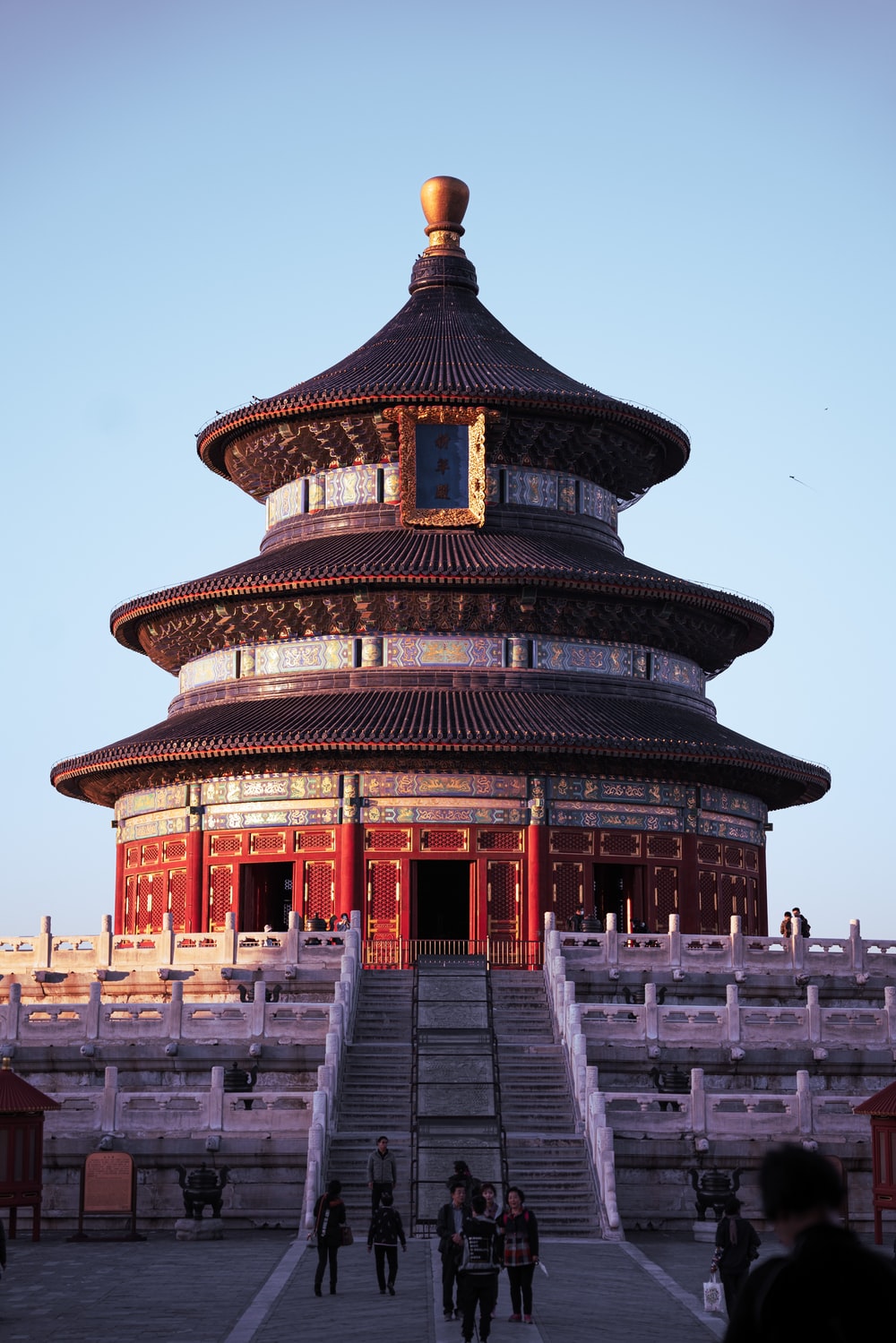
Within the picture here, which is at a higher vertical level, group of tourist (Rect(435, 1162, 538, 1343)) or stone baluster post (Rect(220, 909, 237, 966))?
stone baluster post (Rect(220, 909, 237, 966))

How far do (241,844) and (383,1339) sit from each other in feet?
102

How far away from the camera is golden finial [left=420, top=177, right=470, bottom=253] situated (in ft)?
192

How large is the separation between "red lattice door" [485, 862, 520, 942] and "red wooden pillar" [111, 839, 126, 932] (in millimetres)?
10869

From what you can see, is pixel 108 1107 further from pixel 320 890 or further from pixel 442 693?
pixel 442 693

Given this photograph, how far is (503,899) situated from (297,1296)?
25.9 m

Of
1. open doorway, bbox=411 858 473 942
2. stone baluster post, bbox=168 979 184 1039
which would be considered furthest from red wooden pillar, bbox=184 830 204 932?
stone baluster post, bbox=168 979 184 1039

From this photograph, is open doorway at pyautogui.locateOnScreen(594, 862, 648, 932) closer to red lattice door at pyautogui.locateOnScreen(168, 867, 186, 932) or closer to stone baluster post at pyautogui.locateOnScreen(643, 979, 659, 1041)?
red lattice door at pyautogui.locateOnScreen(168, 867, 186, 932)

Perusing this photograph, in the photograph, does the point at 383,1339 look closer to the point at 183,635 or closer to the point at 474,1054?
the point at 474,1054

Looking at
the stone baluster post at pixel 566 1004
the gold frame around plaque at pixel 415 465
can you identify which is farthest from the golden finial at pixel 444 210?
the stone baluster post at pixel 566 1004

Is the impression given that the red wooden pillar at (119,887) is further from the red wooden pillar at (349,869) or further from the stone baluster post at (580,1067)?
the stone baluster post at (580,1067)

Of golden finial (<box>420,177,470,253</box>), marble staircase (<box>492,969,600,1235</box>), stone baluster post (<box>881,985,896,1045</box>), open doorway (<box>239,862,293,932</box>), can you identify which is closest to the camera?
marble staircase (<box>492,969,600,1235</box>)

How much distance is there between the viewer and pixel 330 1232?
67.5 feet

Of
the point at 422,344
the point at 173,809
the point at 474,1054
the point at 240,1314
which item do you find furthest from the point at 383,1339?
the point at 422,344

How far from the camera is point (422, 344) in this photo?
55156mm
